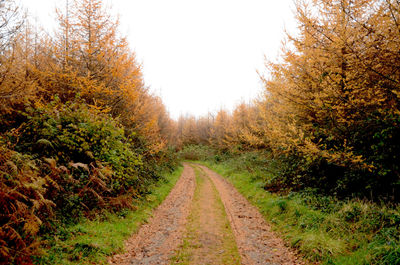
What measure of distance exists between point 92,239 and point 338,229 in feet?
22.1

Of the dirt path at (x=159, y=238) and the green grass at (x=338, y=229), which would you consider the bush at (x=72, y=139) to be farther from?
the green grass at (x=338, y=229)

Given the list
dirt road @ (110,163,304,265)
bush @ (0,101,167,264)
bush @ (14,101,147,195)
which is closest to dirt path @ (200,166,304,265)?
dirt road @ (110,163,304,265)

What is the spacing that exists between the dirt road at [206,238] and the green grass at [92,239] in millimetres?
307

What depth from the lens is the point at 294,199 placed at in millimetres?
8477

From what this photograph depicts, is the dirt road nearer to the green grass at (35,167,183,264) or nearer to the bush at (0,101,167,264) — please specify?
the green grass at (35,167,183,264)

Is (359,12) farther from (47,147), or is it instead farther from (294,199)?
(47,147)

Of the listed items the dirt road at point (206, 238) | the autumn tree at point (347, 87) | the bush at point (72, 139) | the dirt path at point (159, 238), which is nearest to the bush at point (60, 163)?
the bush at point (72, 139)

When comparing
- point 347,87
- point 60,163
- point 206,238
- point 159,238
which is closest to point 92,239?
point 159,238

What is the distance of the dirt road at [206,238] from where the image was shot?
17.3ft

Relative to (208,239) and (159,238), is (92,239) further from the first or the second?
(208,239)

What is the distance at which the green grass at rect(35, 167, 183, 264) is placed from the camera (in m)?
4.48

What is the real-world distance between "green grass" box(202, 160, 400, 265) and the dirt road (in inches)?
21.1

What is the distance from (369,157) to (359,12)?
4.98 metres

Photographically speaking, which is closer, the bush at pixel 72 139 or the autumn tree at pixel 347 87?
the autumn tree at pixel 347 87
